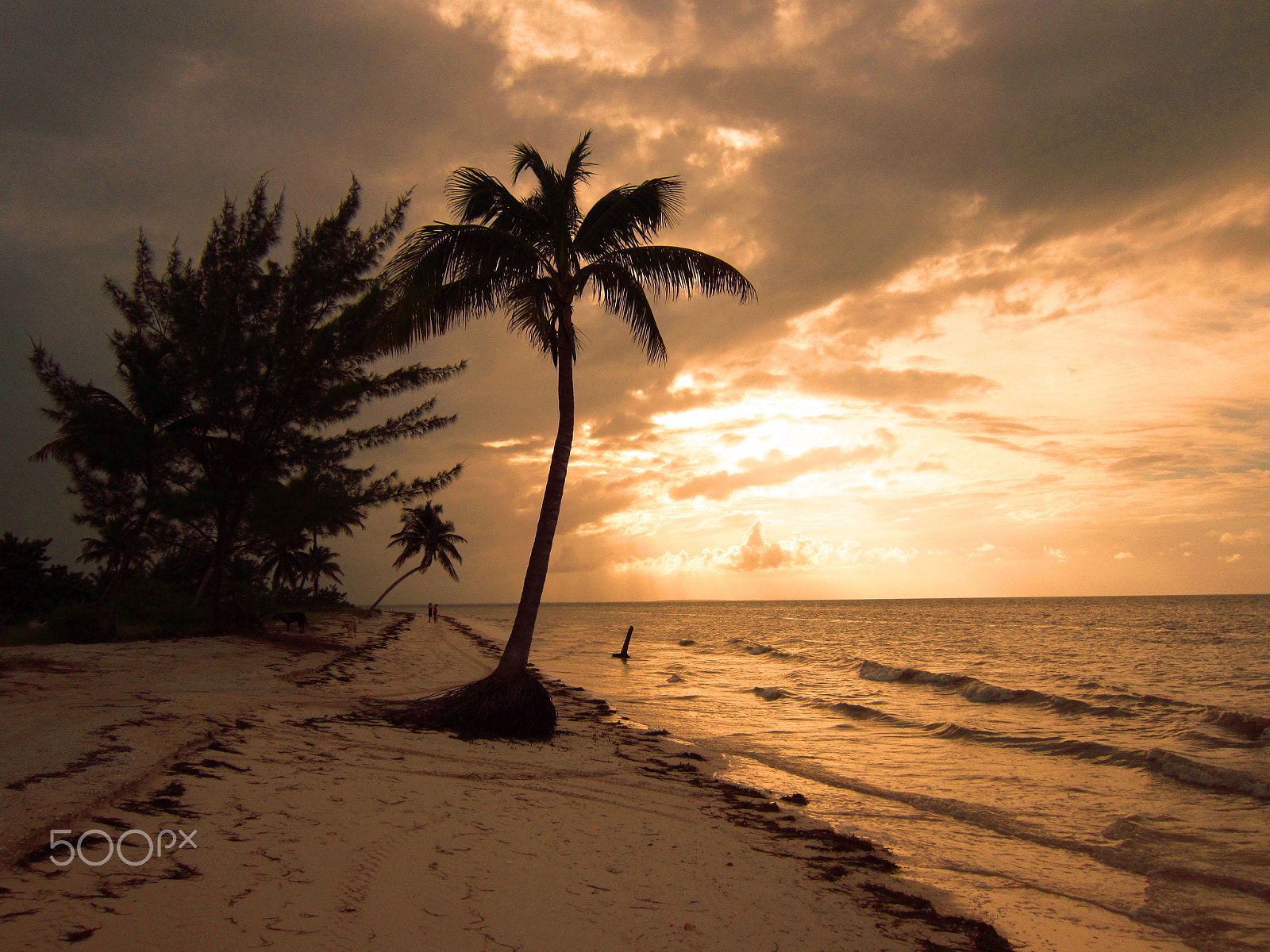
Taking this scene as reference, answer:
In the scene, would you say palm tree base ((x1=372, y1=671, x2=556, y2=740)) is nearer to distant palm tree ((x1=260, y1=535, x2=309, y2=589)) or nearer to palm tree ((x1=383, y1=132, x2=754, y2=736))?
palm tree ((x1=383, y1=132, x2=754, y2=736))

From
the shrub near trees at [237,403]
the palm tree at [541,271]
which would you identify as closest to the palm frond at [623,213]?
the palm tree at [541,271]

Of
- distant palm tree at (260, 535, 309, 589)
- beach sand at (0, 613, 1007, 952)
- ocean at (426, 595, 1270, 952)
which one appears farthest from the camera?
distant palm tree at (260, 535, 309, 589)

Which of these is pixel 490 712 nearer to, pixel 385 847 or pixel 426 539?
pixel 385 847

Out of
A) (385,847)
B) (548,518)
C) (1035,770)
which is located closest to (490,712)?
(548,518)

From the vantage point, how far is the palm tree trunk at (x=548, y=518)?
9594 millimetres

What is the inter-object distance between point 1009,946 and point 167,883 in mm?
5377

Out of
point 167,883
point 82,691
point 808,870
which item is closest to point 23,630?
point 82,691

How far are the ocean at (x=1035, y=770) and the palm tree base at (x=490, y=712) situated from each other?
2896 millimetres

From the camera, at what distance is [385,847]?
432cm

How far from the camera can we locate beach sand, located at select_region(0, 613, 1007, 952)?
125 inches

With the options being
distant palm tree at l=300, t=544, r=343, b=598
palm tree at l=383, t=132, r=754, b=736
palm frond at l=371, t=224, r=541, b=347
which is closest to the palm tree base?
palm tree at l=383, t=132, r=754, b=736

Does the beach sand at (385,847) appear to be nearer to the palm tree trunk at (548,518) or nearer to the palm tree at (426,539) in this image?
the palm tree trunk at (548,518)

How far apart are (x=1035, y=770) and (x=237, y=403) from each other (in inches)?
713

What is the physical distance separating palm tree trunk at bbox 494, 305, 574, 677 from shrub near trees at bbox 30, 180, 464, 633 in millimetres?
6106
